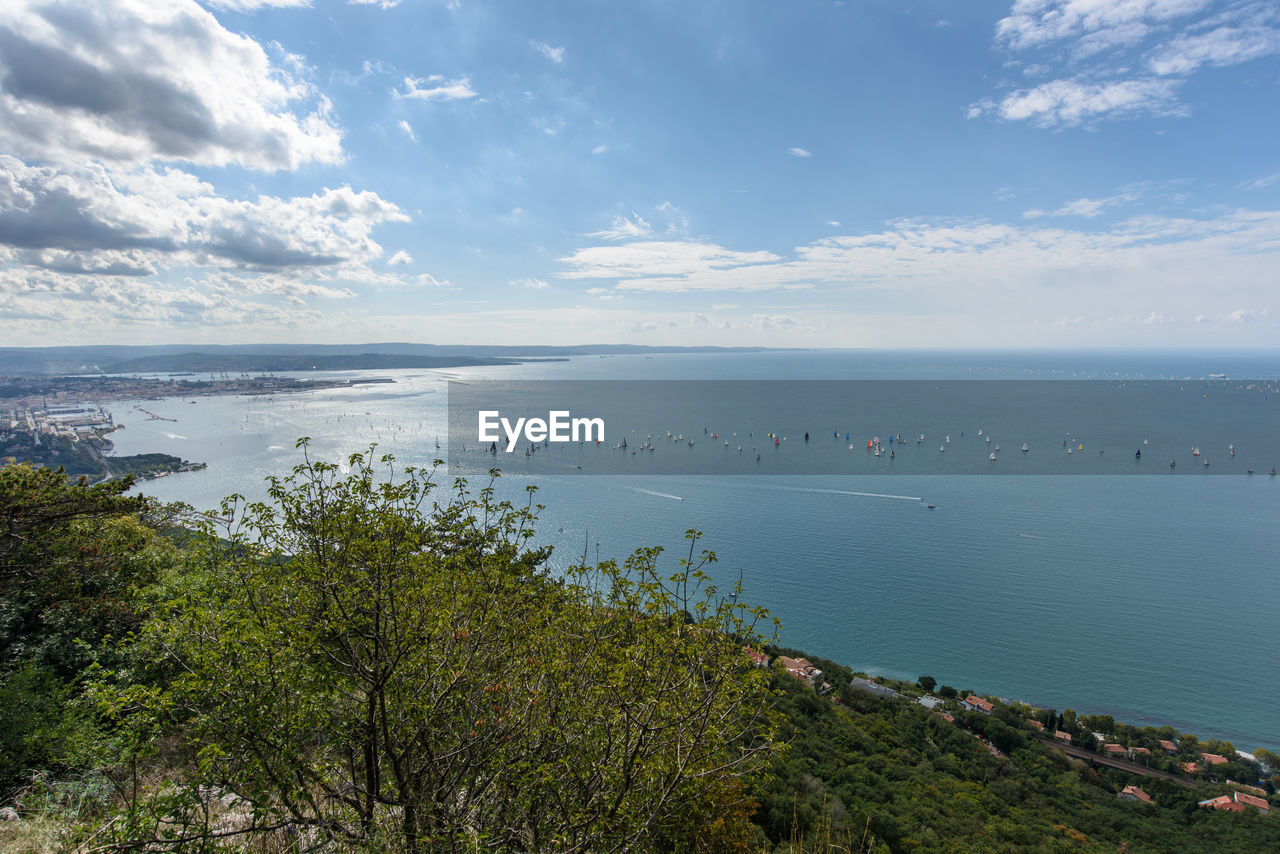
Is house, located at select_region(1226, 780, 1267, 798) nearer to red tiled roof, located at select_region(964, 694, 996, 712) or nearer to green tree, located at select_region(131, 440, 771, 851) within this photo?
red tiled roof, located at select_region(964, 694, 996, 712)

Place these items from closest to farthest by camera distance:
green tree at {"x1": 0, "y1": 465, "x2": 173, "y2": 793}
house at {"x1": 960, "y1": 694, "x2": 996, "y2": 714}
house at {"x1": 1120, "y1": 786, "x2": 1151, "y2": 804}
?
green tree at {"x1": 0, "y1": 465, "x2": 173, "y2": 793}
house at {"x1": 1120, "y1": 786, "x2": 1151, "y2": 804}
house at {"x1": 960, "y1": 694, "x2": 996, "y2": 714}

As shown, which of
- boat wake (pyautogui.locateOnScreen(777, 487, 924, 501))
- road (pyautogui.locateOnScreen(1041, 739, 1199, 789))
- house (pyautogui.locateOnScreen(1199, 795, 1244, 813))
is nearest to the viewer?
house (pyautogui.locateOnScreen(1199, 795, 1244, 813))

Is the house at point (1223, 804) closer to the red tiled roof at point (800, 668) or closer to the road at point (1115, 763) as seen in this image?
the road at point (1115, 763)

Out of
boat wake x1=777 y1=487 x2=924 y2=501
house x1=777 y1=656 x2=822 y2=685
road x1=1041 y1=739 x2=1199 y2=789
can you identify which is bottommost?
road x1=1041 y1=739 x2=1199 y2=789

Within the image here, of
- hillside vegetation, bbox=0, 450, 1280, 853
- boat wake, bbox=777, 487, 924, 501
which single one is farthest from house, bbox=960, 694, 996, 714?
boat wake, bbox=777, 487, 924, 501

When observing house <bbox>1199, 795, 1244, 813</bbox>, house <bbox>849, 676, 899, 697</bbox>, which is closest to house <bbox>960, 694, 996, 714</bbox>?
house <bbox>849, 676, 899, 697</bbox>

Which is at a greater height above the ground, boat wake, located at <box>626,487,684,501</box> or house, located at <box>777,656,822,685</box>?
boat wake, located at <box>626,487,684,501</box>

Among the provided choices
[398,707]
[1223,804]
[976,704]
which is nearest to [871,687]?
[976,704]

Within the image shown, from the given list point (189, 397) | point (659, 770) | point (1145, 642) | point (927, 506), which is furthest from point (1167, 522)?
point (189, 397)

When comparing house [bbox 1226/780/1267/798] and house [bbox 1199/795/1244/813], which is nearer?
house [bbox 1199/795/1244/813]
